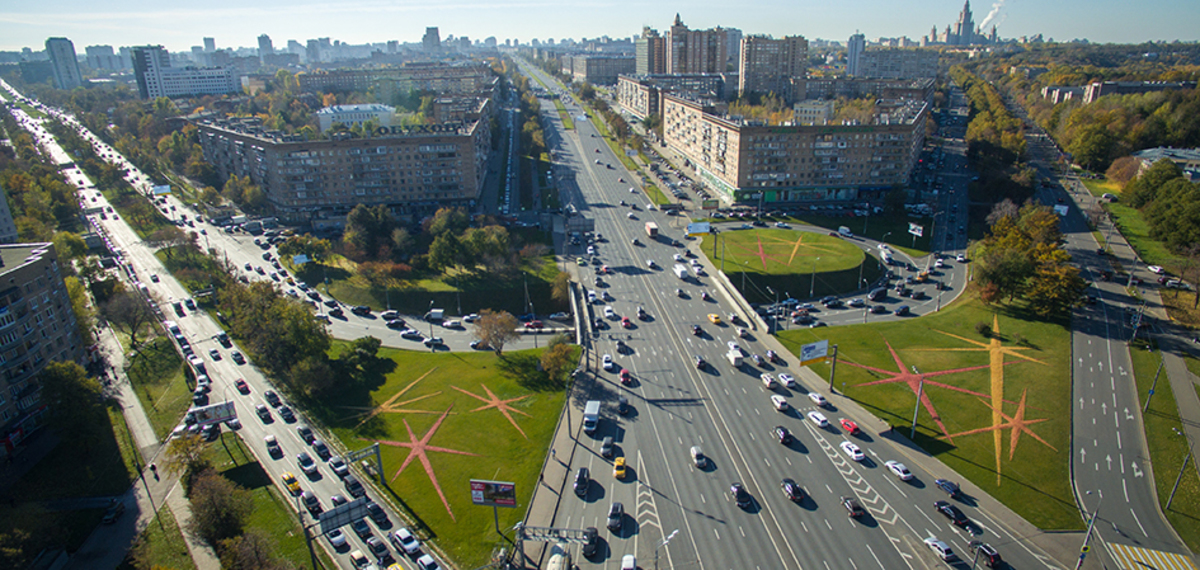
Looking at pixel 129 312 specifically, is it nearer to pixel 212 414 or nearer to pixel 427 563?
pixel 212 414

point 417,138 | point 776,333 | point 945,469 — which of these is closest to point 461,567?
point 945,469

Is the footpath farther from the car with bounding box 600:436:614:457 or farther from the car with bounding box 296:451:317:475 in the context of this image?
the car with bounding box 600:436:614:457

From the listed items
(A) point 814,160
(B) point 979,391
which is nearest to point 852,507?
(B) point 979,391

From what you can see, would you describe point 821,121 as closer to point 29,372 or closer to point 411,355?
point 411,355

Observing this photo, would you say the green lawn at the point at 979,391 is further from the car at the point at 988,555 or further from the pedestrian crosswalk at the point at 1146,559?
the car at the point at 988,555

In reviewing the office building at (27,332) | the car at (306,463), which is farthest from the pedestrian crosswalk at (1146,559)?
the office building at (27,332)

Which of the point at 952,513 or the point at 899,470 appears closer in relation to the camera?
the point at 952,513

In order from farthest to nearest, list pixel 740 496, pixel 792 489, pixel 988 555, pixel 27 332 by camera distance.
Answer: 1. pixel 27 332
2. pixel 792 489
3. pixel 740 496
4. pixel 988 555

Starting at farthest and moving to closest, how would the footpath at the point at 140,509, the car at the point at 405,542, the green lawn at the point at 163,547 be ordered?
the footpath at the point at 140,509 < the green lawn at the point at 163,547 < the car at the point at 405,542
